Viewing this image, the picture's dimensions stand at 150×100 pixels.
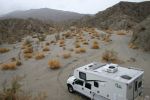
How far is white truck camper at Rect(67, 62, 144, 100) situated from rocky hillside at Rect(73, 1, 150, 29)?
5960 cm

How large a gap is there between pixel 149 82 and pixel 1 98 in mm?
11117

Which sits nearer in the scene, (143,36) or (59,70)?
(59,70)

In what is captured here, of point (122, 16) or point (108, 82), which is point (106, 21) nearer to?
point (122, 16)

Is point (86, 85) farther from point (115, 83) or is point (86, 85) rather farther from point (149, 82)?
point (149, 82)

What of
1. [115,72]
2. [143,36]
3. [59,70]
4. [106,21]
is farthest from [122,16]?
[115,72]

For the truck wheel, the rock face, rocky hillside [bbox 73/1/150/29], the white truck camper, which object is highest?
rocky hillside [bbox 73/1/150/29]

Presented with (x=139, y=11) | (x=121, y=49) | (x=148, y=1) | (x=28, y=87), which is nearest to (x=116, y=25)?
(x=139, y=11)

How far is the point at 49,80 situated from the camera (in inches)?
674

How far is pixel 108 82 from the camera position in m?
11.3

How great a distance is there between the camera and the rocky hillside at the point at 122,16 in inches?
2918

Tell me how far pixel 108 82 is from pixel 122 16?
230ft

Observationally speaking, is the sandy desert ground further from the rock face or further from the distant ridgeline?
the distant ridgeline

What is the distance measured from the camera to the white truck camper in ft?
35.5

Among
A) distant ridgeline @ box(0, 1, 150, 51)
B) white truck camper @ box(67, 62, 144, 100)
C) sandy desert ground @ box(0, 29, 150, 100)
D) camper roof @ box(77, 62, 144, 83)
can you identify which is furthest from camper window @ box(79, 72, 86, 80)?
distant ridgeline @ box(0, 1, 150, 51)
